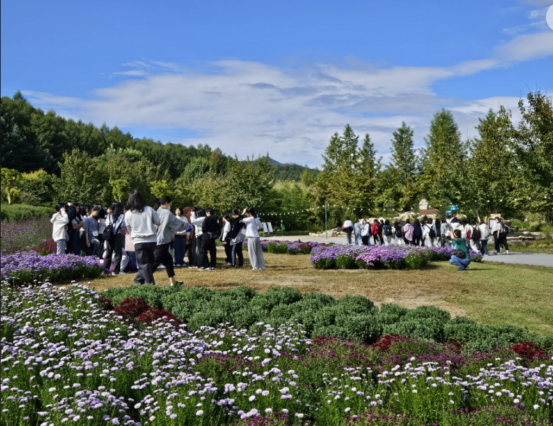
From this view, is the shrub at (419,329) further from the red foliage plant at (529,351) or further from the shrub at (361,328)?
the red foliage plant at (529,351)

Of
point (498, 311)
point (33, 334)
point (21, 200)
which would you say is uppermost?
point (21, 200)

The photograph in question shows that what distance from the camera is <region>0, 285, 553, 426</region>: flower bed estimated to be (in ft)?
11.7

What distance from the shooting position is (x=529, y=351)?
4926 mm

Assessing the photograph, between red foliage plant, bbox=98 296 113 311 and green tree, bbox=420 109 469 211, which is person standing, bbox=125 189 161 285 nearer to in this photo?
red foliage plant, bbox=98 296 113 311

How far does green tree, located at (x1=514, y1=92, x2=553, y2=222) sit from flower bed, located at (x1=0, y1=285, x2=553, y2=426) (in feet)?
73.2

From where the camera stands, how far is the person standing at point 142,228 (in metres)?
9.48

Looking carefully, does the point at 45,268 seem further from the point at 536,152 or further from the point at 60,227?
the point at 536,152

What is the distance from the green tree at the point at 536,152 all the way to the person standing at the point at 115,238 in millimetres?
20256

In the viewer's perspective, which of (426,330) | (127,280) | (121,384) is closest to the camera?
(121,384)

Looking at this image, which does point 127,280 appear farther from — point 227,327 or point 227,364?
point 227,364

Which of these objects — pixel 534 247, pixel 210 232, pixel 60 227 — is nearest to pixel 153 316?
pixel 210 232

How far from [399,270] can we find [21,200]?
88.4 feet

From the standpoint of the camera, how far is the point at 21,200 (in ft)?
106

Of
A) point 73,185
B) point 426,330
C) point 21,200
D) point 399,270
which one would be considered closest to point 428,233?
point 399,270
